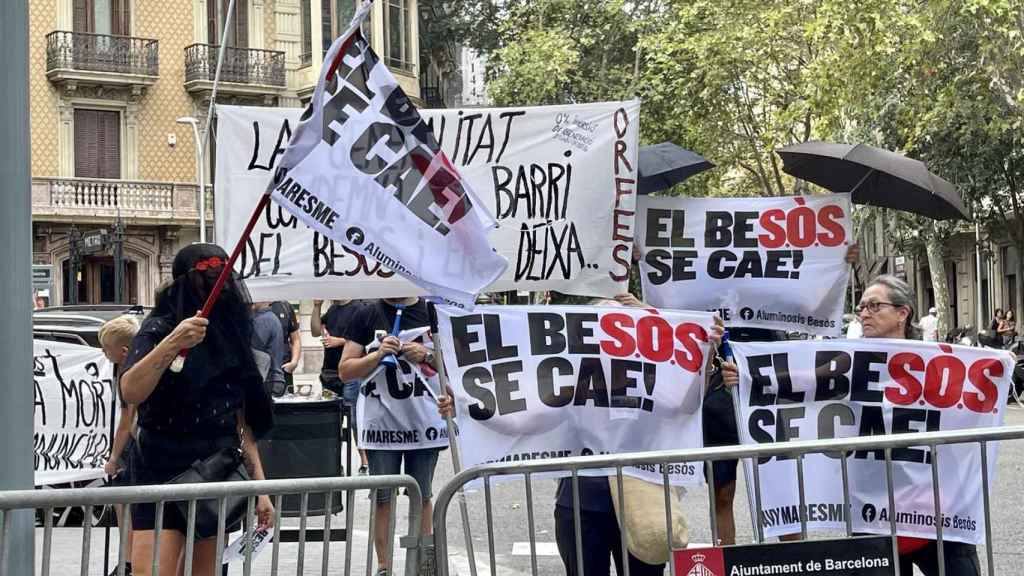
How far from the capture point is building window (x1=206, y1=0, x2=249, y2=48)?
41.4m

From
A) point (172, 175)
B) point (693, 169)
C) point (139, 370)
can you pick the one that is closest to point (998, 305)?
point (172, 175)

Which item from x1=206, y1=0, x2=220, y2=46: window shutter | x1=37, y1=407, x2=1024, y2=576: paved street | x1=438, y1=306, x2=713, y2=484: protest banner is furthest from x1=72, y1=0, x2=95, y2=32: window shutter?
x1=438, y1=306, x2=713, y2=484: protest banner

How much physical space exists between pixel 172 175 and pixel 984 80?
2498 cm

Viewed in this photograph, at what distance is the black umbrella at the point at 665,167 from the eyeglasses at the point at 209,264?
312 cm

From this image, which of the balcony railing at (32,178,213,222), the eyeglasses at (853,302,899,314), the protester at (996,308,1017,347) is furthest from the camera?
the balcony railing at (32,178,213,222)

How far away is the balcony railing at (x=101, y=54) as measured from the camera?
128ft

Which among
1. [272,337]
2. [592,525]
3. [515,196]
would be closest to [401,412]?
[515,196]

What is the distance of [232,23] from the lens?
4169 cm

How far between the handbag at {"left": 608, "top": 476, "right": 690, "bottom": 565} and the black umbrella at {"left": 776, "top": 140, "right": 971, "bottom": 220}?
320 centimetres

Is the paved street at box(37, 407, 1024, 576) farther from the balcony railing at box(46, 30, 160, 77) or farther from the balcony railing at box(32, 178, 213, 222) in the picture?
the balcony railing at box(46, 30, 160, 77)

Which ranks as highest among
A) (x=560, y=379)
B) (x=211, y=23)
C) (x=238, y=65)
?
(x=211, y=23)

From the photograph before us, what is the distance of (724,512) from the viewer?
704 cm

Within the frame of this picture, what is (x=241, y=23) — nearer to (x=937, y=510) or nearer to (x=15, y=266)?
(x=937, y=510)

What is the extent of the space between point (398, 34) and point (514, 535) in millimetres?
32480
